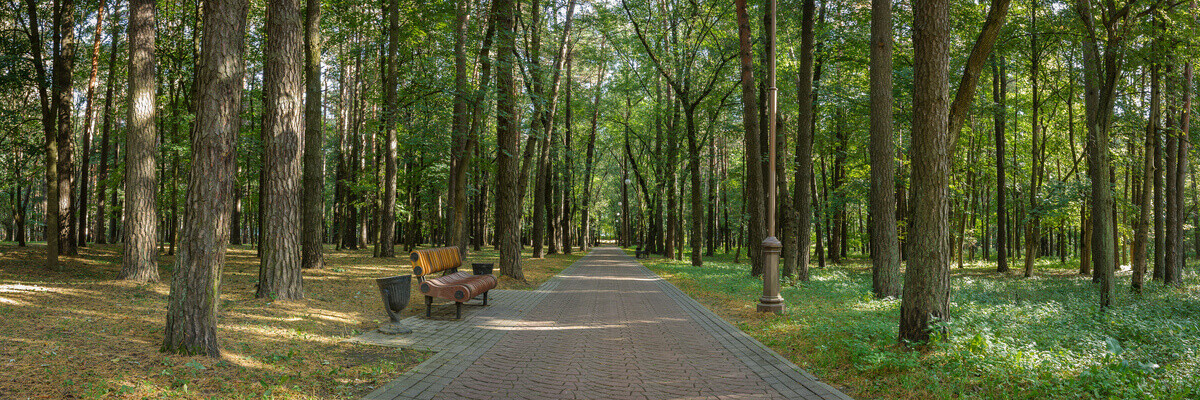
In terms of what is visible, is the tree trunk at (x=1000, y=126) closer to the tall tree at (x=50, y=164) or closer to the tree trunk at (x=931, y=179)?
the tree trunk at (x=931, y=179)

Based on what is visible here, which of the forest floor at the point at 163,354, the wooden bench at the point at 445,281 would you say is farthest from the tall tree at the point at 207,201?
the wooden bench at the point at 445,281

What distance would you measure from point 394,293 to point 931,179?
6.47 m

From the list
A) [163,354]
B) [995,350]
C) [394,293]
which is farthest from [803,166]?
[163,354]

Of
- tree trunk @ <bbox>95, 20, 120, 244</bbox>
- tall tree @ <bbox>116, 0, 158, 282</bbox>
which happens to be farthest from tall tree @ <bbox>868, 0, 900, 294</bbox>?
tree trunk @ <bbox>95, 20, 120, 244</bbox>

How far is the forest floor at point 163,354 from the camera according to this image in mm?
3898

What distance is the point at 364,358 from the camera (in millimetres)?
5391

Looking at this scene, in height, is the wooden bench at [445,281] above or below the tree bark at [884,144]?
below

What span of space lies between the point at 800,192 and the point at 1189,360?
9.62 meters

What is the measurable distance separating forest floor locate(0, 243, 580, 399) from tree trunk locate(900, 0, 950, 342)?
5.25m

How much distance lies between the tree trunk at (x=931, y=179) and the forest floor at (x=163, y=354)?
5.25 metres

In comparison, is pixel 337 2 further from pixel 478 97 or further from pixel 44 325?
pixel 44 325

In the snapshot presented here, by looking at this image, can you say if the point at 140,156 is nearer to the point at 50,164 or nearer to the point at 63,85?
the point at 50,164

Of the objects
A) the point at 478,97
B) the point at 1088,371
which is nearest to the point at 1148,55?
the point at 1088,371

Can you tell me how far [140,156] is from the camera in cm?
965
